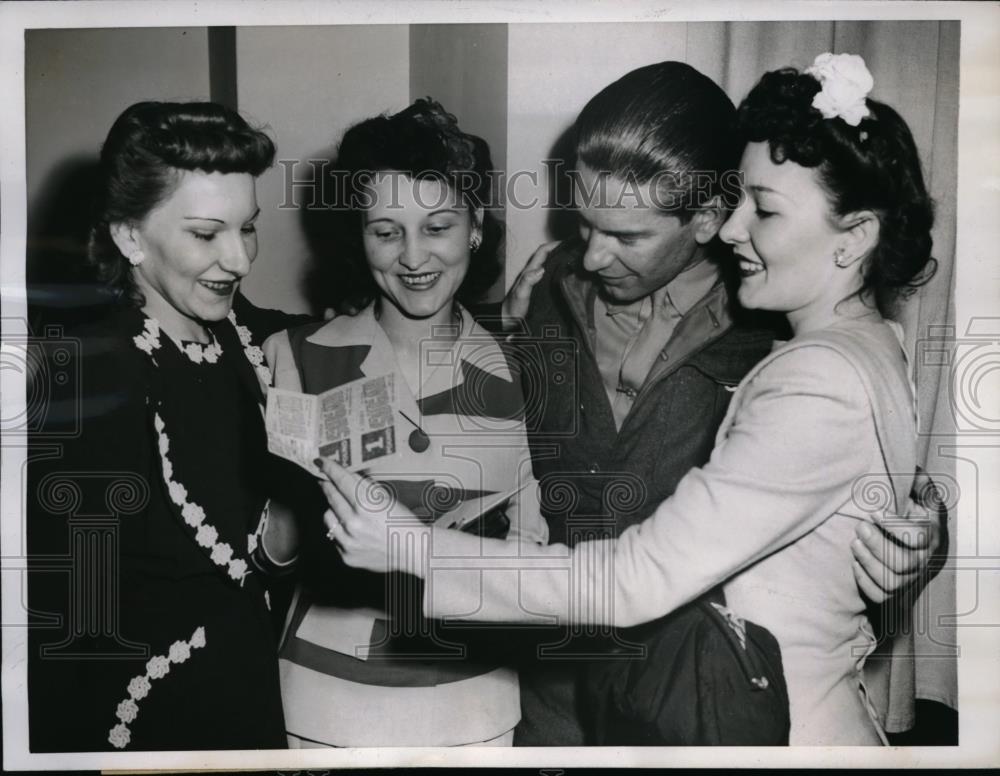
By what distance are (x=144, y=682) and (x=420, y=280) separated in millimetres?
792

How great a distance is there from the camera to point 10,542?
155 centimetres

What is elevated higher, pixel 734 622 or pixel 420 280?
pixel 420 280

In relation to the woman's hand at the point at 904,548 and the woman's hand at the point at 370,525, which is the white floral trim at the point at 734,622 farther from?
the woman's hand at the point at 370,525

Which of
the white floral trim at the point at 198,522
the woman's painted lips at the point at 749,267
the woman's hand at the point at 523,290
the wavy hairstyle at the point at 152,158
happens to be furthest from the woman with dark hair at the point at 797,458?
the wavy hairstyle at the point at 152,158

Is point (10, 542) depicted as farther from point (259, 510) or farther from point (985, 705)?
point (985, 705)

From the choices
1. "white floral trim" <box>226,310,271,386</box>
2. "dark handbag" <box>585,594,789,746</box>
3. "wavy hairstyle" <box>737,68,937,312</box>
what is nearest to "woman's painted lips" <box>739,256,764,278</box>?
"wavy hairstyle" <box>737,68,937,312</box>

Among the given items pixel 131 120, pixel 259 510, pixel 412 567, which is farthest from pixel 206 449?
pixel 131 120

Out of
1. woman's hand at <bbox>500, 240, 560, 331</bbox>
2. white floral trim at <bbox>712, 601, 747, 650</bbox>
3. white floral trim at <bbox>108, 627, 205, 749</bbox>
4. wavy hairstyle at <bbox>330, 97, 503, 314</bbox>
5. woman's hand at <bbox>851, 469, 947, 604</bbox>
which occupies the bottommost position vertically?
white floral trim at <bbox>108, 627, 205, 749</bbox>

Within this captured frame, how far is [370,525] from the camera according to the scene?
148 cm

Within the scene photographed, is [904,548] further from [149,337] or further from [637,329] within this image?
[149,337]

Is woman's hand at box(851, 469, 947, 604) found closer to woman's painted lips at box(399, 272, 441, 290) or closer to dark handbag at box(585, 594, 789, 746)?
dark handbag at box(585, 594, 789, 746)

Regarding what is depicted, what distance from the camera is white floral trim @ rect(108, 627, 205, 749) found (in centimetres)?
149

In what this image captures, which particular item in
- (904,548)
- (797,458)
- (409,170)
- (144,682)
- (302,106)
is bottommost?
(144,682)

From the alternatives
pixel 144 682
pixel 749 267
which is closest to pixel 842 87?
pixel 749 267
